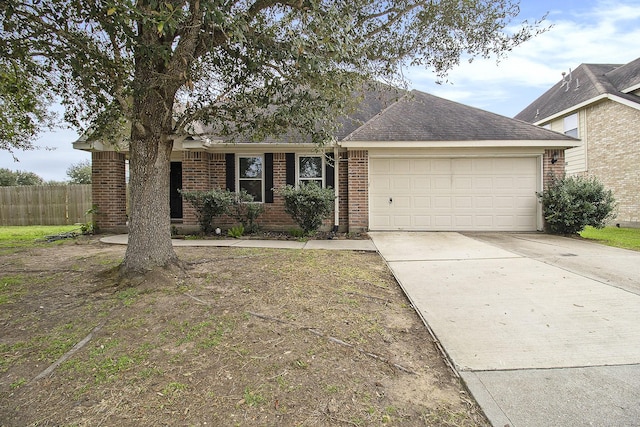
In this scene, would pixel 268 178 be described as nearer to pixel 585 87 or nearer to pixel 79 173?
pixel 585 87

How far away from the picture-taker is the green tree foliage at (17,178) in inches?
939

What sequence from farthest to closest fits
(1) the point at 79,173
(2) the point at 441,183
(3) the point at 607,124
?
(1) the point at 79,173, (3) the point at 607,124, (2) the point at 441,183

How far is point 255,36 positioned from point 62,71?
10.7 feet

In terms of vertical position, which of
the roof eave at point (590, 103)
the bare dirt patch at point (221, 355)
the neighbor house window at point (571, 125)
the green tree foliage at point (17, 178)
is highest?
the roof eave at point (590, 103)

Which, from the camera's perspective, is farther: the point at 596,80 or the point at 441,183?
the point at 596,80

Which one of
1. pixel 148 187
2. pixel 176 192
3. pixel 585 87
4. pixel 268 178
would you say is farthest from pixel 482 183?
pixel 176 192

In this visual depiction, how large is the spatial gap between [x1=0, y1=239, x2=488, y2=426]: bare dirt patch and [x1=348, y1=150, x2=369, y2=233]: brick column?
4.79 meters

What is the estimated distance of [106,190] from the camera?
33.0 ft

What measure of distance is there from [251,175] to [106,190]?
441cm

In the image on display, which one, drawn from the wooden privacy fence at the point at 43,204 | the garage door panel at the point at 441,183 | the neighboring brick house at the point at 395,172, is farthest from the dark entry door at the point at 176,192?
the garage door panel at the point at 441,183

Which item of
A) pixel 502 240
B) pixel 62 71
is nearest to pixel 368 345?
pixel 62 71

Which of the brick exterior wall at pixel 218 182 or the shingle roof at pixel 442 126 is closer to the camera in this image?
the shingle roof at pixel 442 126

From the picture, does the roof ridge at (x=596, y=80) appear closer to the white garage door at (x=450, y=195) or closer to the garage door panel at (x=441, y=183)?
the white garage door at (x=450, y=195)

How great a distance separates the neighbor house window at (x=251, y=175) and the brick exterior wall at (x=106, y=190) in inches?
147
